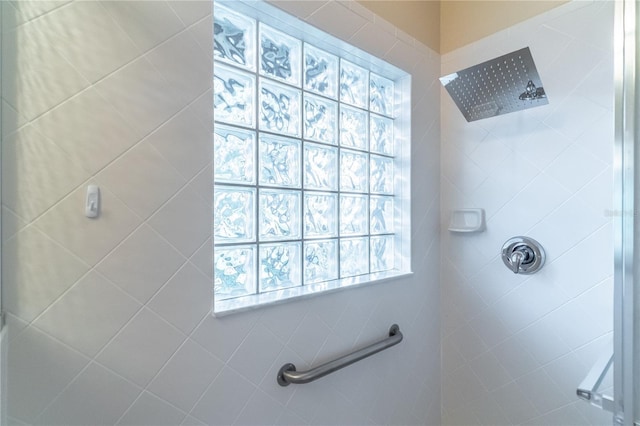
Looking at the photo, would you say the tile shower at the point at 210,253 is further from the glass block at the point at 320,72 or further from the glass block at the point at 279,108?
the glass block at the point at 279,108

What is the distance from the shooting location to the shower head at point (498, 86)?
956mm

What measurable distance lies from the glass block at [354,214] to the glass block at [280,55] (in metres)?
0.53

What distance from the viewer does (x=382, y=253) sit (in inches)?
57.5

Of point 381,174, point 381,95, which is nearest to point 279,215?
point 381,174

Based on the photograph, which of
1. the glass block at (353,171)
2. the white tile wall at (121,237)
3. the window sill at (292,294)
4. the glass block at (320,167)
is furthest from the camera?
the glass block at (353,171)

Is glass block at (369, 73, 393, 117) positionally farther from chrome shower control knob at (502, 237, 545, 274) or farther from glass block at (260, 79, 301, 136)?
chrome shower control knob at (502, 237, 545, 274)

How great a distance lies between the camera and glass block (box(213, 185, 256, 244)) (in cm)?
95

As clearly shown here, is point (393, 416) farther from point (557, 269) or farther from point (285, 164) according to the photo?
point (285, 164)

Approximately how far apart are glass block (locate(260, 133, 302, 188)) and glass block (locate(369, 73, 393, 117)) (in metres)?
0.51

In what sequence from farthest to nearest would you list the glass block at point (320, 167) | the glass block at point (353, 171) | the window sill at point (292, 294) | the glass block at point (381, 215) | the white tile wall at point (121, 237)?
the glass block at point (381, 215) < the glass block at point (353, 171) < the glass block at point (320, 167) < the window sill at point (292, 294) < the white tile wall at point (121, 237)

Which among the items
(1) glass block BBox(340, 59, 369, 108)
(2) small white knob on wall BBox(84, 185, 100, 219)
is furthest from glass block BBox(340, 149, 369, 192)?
(2) small white knob on wall BBox(84, 185, 100, 219)

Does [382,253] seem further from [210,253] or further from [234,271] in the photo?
[210,253]

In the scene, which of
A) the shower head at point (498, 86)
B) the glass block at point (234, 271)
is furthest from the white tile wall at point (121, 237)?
the shower head at point (498, 86)

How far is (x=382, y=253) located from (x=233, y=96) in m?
0.97
